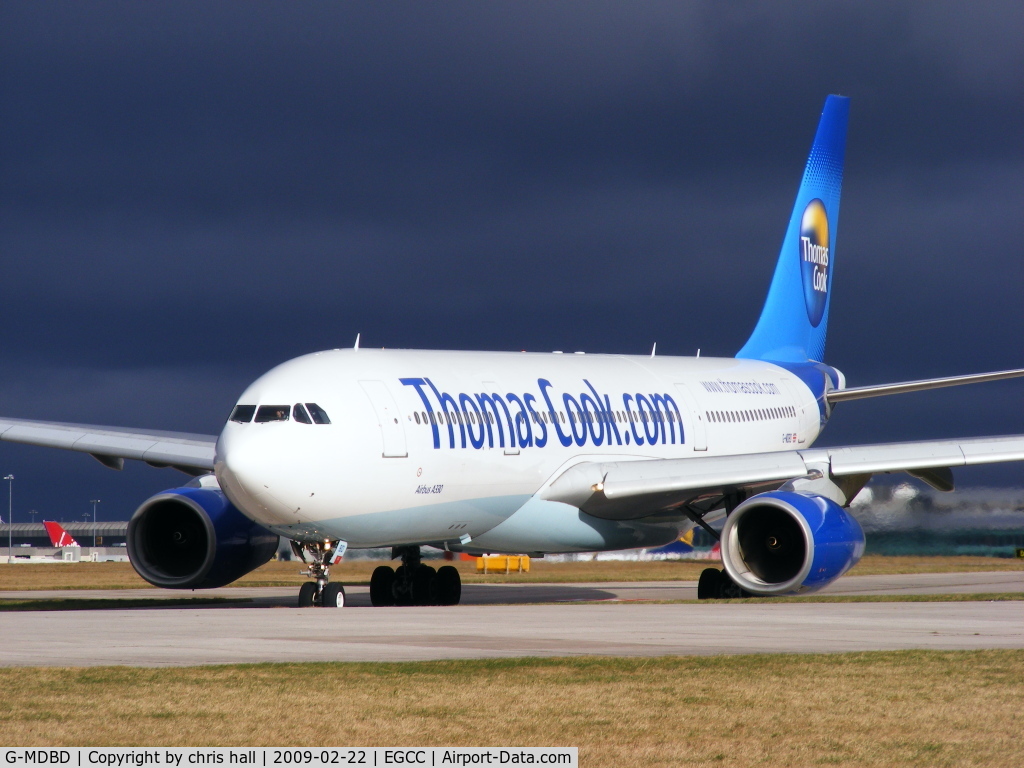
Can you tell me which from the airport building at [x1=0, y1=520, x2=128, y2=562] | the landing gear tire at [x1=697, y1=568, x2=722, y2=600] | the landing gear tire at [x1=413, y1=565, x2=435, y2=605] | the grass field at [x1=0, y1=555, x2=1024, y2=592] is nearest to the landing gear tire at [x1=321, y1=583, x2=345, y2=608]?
the landing gear tire at [x1=413, y1=565, x2=435, y2=605]

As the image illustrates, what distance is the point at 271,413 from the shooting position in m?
18.6

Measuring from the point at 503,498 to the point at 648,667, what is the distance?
10567 mm

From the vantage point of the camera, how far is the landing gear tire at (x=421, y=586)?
74.8 feet

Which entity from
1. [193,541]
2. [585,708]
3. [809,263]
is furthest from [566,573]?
[585,708]

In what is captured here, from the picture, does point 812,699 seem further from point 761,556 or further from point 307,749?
point 761,556

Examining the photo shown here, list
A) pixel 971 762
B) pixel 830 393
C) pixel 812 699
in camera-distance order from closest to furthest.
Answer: pixel 971 762
pixel 812 699
pixel 830 393

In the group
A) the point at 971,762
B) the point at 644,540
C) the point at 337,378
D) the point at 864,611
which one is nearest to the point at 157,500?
the point at 337,378

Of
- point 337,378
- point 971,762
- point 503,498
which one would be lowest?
point 971,762

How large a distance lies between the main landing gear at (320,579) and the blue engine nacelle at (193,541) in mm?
2349

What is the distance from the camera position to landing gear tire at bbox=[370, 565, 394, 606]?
886 inches

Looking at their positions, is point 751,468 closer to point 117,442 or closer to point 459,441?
point 459,441

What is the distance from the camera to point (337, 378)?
19.3m

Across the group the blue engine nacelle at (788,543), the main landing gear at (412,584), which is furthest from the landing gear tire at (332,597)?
the blue engine nacelle at (788,543)

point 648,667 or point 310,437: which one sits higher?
point 310,437
